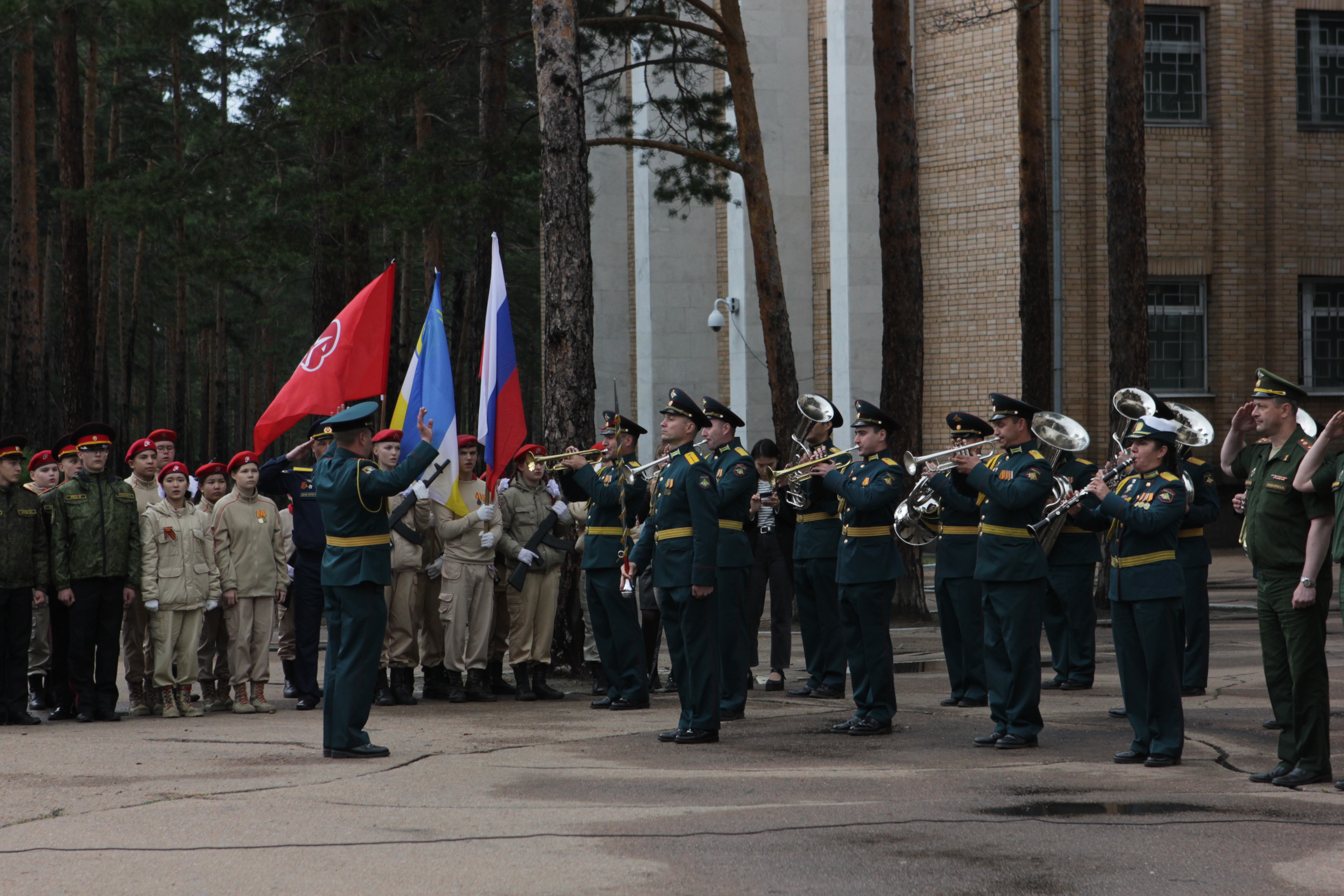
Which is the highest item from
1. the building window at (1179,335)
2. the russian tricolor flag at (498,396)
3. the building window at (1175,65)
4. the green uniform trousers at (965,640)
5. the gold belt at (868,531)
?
the building window at (1175,65)

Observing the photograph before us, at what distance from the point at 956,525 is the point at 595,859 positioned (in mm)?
5574

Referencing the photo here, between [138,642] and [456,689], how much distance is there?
7.83ft

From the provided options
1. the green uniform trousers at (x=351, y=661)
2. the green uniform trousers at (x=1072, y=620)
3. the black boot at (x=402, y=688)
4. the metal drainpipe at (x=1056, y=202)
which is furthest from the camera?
the metal drainpipe at (x=1056, y=202)

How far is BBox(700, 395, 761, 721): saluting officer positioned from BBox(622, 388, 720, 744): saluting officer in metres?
0.11

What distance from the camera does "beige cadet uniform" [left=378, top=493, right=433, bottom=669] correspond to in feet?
35.2

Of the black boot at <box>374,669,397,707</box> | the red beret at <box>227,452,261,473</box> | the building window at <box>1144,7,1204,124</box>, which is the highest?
the building window at <box>1144,7,1204,124</box>

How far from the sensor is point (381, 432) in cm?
992

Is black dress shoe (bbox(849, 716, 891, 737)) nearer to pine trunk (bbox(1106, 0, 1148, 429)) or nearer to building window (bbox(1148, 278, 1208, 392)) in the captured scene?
pine trunk (bbox(1106, 0, 1148, 429))

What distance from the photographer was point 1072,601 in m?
10.9

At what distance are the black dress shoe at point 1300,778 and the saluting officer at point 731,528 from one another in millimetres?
3269

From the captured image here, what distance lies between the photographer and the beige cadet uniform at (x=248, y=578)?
1039 cm

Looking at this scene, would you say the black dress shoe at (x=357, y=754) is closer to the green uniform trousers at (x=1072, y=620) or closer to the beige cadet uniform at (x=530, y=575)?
the beige cadet uniform at (x=530, y=575)

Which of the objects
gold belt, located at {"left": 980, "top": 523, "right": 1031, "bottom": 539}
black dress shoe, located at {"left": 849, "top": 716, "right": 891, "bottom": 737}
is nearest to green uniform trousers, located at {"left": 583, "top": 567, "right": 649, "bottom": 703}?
black dress shoe, located at {"left": 849, "top": 716, "right": 891, "bottom": 737}

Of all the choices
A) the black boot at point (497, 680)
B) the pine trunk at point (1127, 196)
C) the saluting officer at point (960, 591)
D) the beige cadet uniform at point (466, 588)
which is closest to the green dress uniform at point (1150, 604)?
the saluting officer at point (960, 591)
